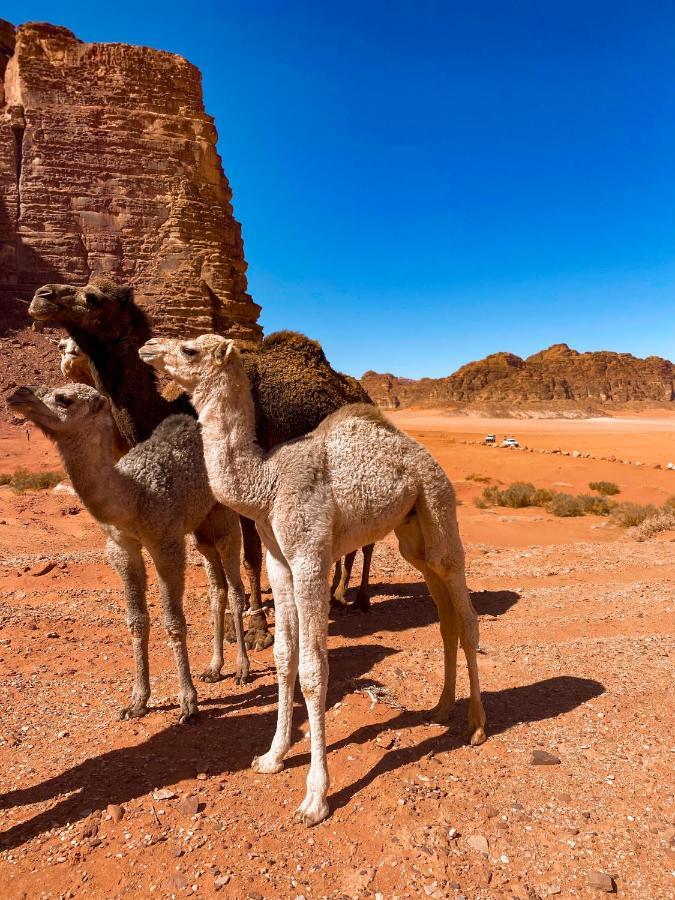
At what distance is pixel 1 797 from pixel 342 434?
11.1ft

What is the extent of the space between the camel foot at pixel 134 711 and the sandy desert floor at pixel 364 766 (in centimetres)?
8

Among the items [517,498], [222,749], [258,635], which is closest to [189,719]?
[222,749]

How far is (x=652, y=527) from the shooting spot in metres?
12.5

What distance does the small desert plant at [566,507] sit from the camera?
53.7ft

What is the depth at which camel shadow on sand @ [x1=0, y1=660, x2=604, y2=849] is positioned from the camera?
3.57 meters

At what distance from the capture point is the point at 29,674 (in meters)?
5.57

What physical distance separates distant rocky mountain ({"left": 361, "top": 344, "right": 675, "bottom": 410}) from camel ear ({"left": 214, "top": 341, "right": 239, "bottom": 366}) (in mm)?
106146

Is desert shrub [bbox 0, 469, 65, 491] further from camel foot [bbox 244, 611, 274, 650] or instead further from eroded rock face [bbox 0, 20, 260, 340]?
eroded rock face [bbox 0, 20, 260, 340]

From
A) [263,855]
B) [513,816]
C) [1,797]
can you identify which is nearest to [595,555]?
[513,816]

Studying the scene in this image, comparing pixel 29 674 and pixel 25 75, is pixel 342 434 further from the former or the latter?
pixel 25 75

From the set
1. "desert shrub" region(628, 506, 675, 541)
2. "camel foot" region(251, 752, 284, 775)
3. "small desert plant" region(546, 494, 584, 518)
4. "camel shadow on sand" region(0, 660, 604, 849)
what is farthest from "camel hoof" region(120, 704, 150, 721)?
"small desert plant" region(546, 494, 584, 518)

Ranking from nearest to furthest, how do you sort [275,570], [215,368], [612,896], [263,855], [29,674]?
1. [612,896]
2. [263,855]
3. [215,368]
4. [275,570]
5. [29,674]

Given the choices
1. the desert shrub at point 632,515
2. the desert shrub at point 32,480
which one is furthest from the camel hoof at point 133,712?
the desert shrub at point 32,480

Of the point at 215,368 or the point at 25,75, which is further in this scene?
the point at 25,75
